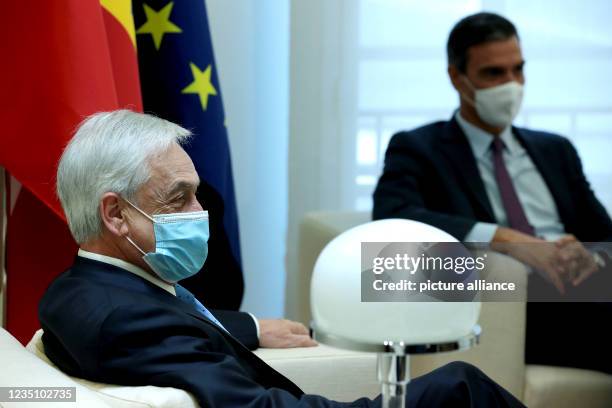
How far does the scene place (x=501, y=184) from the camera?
356cm

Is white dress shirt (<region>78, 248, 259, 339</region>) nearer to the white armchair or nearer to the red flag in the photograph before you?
the red flag

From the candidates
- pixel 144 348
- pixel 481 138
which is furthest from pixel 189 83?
pixel 144 348

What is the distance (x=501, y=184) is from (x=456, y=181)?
171 mm

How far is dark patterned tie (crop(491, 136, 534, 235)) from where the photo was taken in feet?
11.5

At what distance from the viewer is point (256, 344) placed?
249 cm

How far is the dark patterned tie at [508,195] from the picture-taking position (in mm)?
3506

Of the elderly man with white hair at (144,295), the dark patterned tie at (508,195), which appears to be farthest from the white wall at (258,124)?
the elderly man with white hair at (144,295)

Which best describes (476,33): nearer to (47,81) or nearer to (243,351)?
(47,81)

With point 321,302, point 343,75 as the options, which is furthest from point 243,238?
point 321,302

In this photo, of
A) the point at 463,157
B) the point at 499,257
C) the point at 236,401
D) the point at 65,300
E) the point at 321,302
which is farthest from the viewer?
the point at 463,157

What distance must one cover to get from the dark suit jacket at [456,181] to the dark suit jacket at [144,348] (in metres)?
1.66

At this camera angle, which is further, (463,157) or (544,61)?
(544,61)

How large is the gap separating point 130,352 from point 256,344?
0.75 m

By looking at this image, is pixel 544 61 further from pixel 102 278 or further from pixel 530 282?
pixel 102 278
